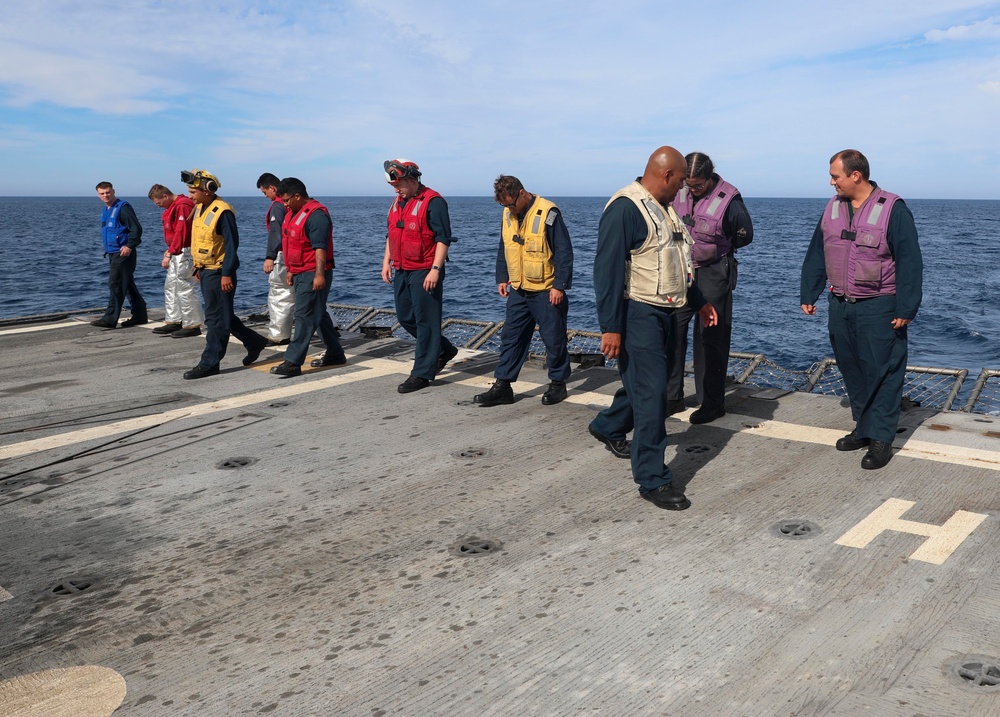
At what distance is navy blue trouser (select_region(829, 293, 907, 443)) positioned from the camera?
507 cm

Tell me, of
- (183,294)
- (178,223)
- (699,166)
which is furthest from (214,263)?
(699,166)

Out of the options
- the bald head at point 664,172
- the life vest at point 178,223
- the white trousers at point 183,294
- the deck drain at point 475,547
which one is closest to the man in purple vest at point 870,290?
the bald head at point 664,172

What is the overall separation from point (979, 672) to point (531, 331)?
459cm

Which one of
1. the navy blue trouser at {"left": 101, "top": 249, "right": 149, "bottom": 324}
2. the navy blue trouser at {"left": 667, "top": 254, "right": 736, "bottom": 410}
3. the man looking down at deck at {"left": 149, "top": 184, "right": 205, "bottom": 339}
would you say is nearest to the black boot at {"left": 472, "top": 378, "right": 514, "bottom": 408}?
the navy blue trouser at {"left": 667, "top": 254, "right": 736, "bottom": 410}

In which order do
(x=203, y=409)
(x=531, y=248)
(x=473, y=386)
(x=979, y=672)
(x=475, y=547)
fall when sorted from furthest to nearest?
(x=473, y=386), (x=203, y=409), (x=531, y=248), (x=475, y=547), (x=979, y=672)

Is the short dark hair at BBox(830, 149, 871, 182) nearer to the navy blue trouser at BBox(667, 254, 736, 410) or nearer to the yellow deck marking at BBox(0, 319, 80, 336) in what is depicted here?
the navy blue trouser at BBox(667, 254, 736, 410)

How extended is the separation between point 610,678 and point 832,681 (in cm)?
74

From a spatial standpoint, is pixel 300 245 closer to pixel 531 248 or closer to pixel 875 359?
pixel 531 248

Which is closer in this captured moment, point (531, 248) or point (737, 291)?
point (531, 248)

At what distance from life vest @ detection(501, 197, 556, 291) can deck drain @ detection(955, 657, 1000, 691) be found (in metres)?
4.30

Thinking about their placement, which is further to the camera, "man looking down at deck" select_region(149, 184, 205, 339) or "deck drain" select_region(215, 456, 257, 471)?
"man looking down at deck" select_region(149, 184, 205, 339)

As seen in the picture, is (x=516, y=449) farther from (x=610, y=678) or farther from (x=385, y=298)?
(x=385, y=298)

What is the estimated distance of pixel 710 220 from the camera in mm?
5996

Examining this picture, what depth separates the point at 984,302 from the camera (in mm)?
30219
